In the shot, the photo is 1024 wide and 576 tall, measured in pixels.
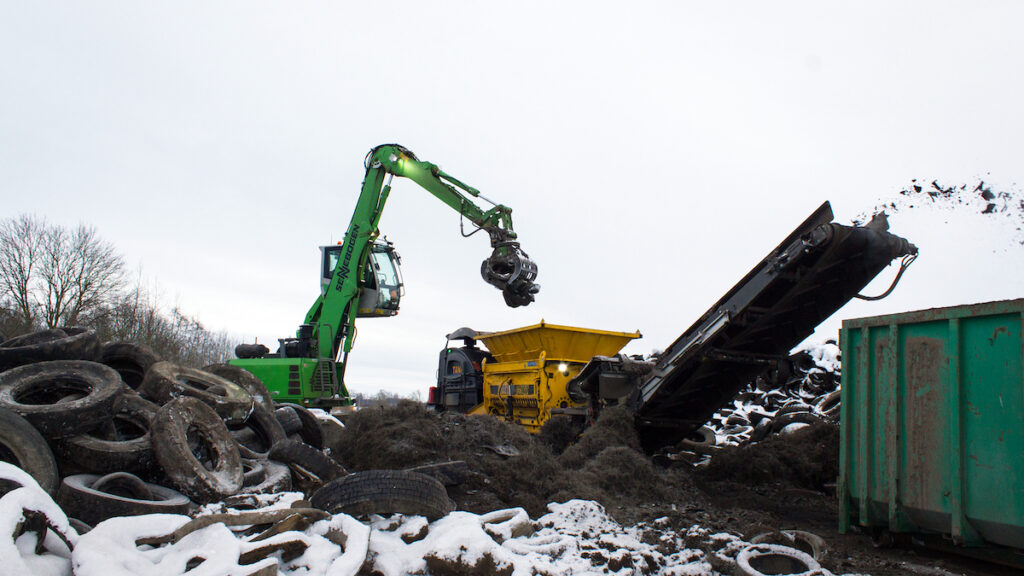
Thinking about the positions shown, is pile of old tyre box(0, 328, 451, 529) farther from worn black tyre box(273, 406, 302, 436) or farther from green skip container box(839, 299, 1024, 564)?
green skip container box(839, 299, 1024, 564)

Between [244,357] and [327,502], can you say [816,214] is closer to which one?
[327,502]

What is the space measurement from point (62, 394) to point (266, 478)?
194 centimetres

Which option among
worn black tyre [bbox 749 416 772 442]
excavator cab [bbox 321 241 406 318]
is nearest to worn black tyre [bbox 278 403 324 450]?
excavator cab [bbox 321 241 406 318]

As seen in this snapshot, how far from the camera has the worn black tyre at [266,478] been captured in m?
5.37

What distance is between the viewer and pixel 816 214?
19.2ft

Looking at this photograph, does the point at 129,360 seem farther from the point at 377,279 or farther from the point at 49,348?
the point at 377,279

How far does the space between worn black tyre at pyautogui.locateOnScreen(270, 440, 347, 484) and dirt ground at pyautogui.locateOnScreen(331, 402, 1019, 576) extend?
54 cm

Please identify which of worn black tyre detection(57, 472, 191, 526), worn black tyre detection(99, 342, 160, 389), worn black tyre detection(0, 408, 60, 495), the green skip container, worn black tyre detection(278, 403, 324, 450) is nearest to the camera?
the green skip container

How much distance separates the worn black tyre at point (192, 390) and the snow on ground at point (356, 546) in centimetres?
149

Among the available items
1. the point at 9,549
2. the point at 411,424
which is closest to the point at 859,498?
the point at 411,424

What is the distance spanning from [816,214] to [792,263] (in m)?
0.49

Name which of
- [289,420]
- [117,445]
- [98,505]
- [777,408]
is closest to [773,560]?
[98,505]

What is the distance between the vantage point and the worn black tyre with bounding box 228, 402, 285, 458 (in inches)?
265

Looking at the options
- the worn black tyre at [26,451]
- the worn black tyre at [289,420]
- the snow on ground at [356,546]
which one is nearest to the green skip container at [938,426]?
the snow on ground at [356,546]
